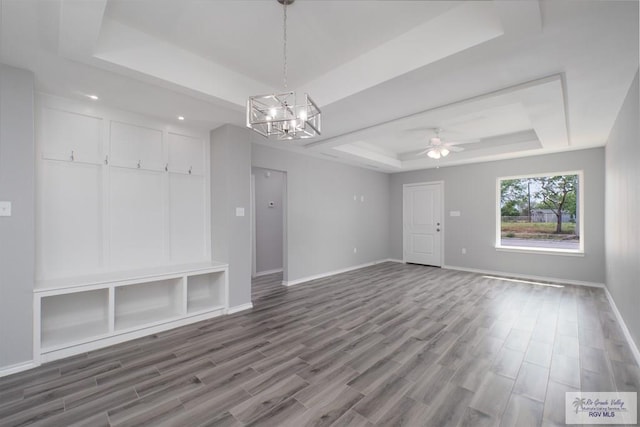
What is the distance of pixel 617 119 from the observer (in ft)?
11.0

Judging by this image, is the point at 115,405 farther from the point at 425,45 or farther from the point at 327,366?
the point at 425,45

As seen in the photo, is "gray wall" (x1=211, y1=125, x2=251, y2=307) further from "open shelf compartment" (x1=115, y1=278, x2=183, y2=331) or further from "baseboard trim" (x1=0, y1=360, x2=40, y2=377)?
"baseboard trim" (x1=0, y1=360, x2=40, y2=377)

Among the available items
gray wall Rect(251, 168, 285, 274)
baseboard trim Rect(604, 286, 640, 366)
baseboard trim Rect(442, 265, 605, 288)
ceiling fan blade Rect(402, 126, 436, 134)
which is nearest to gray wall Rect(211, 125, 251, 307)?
gray wall Rect(251, 168, 285, 274)

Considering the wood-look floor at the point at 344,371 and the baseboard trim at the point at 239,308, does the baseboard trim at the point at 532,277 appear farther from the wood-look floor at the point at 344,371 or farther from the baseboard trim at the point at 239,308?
the baseboard trim at the point at 239,308

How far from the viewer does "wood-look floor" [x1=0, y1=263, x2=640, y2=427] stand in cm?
181

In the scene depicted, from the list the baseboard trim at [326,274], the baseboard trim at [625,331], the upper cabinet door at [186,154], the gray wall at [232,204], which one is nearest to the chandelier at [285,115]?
the gray wall at [232,204]

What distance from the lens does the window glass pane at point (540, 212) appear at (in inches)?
211

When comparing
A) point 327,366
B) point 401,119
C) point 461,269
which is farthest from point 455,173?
point 327,366

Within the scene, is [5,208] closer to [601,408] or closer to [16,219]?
[16,219]

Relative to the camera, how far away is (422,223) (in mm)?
7230

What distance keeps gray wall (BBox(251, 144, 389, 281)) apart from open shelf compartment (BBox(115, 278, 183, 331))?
2134 mm

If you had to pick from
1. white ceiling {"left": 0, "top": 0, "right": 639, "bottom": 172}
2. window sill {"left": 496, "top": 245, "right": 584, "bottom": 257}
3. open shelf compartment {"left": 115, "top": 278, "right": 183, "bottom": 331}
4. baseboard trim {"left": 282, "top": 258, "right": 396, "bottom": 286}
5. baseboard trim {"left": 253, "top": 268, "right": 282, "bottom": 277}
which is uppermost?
white ceiling {"left": 0, "top": 0, "right": 639, "bottom": 172}

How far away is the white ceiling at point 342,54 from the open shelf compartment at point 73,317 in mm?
2197

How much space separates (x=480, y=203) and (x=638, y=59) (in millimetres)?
4403
